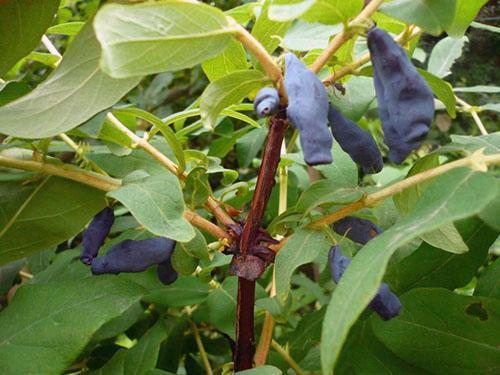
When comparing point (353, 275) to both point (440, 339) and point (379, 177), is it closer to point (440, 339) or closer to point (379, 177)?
point (440, 339)

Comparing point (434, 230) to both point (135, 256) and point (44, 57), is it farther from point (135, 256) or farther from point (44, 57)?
point (44, 57)

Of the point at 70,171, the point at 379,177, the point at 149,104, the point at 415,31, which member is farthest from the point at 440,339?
the point at 149,104

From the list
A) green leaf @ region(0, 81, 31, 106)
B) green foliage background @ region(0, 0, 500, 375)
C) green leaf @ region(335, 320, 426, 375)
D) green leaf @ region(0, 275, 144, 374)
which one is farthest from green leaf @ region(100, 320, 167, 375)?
green leaf @ region(0, 81, 31, 106)

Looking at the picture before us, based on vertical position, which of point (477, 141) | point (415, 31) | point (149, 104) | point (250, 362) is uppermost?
point (415, 31)

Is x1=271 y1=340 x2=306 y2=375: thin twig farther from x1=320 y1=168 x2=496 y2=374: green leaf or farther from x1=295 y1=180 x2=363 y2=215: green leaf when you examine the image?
x1=320 y1=168 x2=496 y2=374: green leaf

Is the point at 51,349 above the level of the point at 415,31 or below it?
below

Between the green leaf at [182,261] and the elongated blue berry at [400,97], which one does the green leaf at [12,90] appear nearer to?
the green leaf at [182,261]
